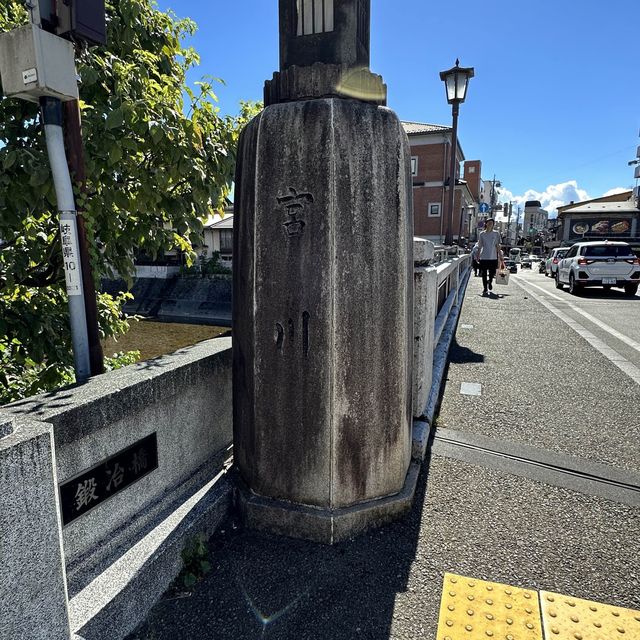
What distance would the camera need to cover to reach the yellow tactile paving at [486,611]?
6.63 feet

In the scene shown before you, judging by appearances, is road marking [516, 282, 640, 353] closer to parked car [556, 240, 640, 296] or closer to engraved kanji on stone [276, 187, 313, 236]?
parked car [556, 240, 640, 296]

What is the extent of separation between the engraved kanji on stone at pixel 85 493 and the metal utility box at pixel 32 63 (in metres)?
1.90

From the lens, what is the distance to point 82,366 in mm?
2516

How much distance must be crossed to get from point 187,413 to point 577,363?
6284mm

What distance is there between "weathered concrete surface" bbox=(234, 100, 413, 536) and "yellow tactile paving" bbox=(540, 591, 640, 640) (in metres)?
1.10

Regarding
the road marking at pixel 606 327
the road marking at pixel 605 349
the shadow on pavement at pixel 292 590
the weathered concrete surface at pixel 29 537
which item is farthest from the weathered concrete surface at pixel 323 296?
the road marking at pixel 606 327

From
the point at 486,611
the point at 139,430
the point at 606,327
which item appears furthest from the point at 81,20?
the point at 606,327

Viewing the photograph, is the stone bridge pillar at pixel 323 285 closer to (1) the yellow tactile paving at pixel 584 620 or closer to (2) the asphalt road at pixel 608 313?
(1) the yellow tactile paving at pixel 584 620

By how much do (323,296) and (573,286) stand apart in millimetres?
16668

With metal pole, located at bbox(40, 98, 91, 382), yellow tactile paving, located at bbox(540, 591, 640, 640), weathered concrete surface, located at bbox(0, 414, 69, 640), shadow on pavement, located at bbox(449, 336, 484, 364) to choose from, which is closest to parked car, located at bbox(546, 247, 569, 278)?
shadow on pavement, located at bbox(449, 336, 484, 364)

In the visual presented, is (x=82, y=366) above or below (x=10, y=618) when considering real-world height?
above

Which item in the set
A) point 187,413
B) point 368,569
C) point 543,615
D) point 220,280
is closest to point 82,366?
A: point 187,413

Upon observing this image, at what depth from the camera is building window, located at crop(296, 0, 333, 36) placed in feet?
8.66

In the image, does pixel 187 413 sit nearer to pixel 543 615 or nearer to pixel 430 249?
pixel 543 615
